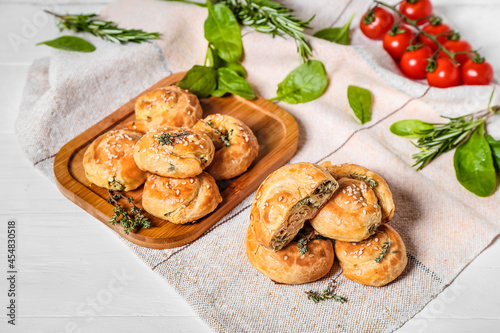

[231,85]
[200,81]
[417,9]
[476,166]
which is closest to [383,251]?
[476,166]

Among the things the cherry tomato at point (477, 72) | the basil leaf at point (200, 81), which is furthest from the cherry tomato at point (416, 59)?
the basil leaf at point (200, 81)

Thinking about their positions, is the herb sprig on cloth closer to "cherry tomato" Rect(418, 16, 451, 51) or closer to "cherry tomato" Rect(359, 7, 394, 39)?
"cherry tomato" Rect(418, 16, 451, 51)

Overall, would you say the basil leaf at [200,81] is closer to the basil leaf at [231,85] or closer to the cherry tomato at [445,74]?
the basil leaf at [231,85]

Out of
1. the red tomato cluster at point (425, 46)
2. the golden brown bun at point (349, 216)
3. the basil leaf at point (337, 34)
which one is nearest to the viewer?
the golden brown bun at point (349, 216)

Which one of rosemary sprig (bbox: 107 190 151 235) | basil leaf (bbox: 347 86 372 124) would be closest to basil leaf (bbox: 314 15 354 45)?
basil leaf (bbox: 347 86 372 124)

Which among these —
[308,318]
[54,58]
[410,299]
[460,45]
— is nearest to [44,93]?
[54,58]

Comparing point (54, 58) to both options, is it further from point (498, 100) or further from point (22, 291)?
point (498, 100)
